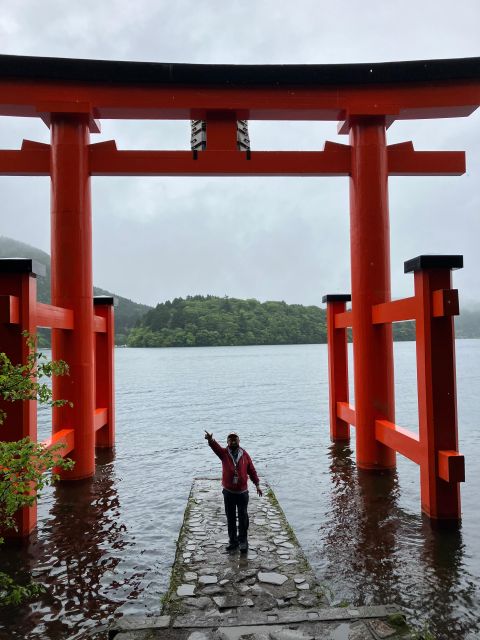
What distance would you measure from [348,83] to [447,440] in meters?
6.76

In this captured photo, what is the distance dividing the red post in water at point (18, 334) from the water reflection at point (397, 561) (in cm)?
408

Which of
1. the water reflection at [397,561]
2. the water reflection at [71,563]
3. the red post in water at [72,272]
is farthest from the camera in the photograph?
the red post in water at [72,272]

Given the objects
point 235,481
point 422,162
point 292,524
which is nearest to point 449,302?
point 235,481

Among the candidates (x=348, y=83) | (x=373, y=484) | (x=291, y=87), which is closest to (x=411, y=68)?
(x=348, y=83)

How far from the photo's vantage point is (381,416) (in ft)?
31.0

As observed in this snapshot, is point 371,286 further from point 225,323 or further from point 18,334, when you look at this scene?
point 225,323

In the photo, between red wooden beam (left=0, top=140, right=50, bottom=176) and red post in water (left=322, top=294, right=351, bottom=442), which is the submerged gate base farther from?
red wooden beam (left=0, top=140, right=50, bottom=176)

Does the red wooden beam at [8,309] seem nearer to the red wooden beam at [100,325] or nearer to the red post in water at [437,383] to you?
the red wooden beam at [100,325]

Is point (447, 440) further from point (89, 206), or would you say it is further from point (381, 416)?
point (89, 206)

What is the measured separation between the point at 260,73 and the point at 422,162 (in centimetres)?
355

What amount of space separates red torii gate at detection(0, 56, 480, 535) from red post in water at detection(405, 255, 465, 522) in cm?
182

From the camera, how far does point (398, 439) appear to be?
26.9 feet

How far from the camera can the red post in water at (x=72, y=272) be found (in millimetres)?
9195

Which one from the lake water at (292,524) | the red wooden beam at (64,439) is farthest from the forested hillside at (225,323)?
the red wooden beam at (64,439)
